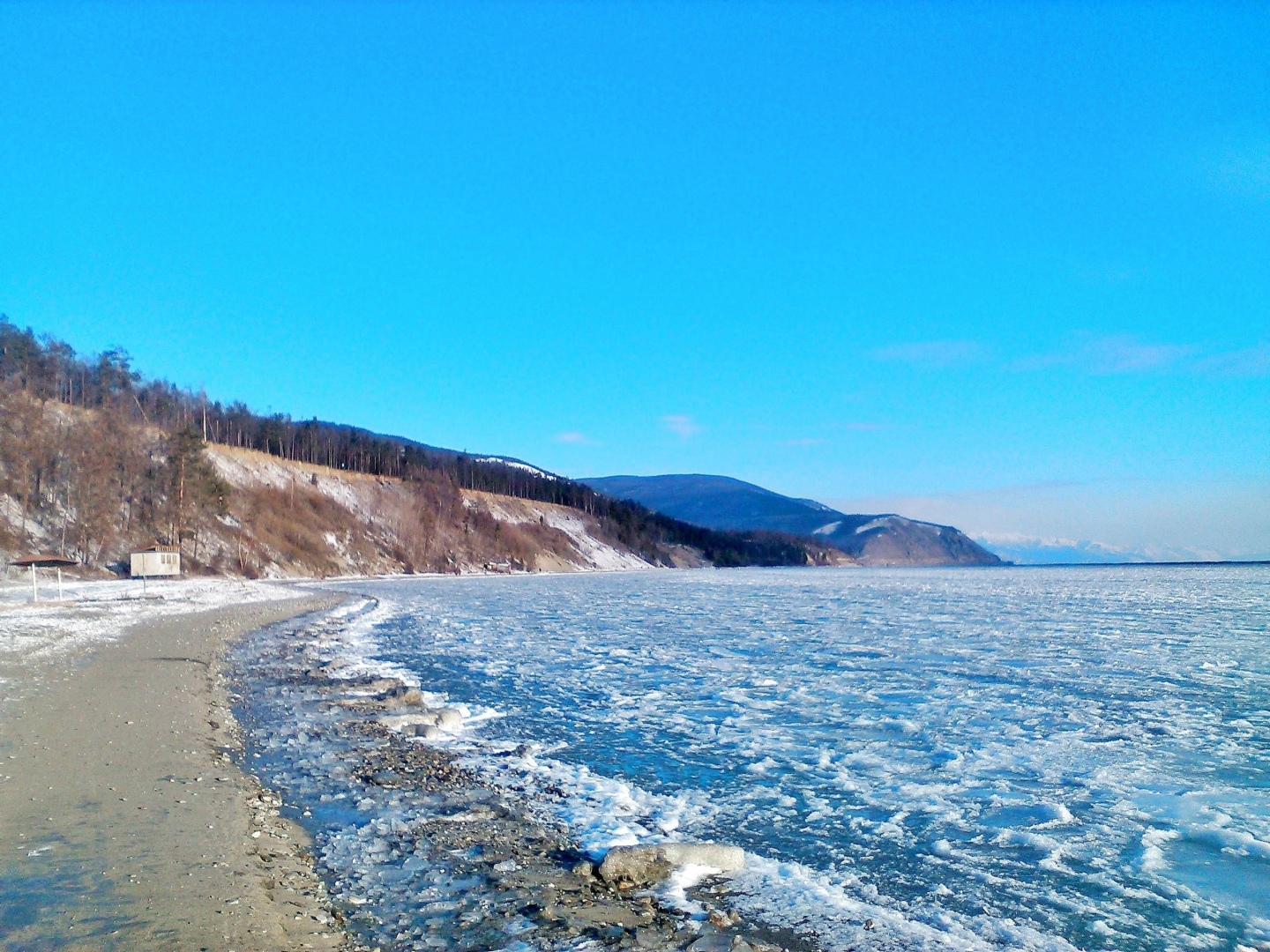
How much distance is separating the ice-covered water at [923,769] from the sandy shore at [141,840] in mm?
2800

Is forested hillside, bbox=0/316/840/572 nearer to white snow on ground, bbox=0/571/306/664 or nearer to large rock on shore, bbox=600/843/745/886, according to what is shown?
white snow on ground, bbox=0/571/306/664

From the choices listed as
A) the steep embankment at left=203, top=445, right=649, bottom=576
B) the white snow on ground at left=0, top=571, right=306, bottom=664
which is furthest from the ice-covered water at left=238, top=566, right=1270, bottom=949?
the steep embankment at left=203, top=445, right=649, bottom=576

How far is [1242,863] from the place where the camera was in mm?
7227

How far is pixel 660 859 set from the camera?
23.0 feet

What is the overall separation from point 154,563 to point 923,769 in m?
54.7

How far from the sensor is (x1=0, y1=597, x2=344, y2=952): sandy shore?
5.42 metres

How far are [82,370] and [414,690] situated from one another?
9965cm

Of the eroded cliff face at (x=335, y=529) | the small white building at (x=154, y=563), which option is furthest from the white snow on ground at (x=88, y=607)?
the eroded cliff face at (x=335, y=529)

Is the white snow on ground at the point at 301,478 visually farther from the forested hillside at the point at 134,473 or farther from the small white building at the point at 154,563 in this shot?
the small white building at the point at 154,563

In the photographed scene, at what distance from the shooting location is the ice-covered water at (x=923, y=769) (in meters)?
6.42

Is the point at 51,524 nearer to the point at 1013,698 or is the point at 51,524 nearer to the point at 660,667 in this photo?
the point at 660,667

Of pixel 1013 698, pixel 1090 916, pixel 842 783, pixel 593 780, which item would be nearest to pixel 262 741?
pixel 593 780

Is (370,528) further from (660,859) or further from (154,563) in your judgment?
(660,859)

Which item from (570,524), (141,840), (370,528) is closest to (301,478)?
(370,528)
